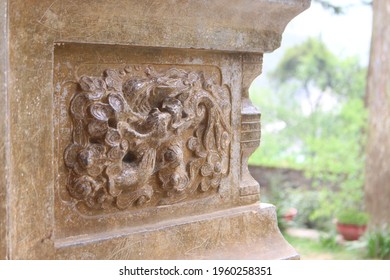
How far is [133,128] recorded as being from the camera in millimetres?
1532

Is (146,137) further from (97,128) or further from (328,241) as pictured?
(328,241)

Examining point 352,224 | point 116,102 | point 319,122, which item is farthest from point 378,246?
point 116,102

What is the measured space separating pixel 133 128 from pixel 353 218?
5496 millimetres

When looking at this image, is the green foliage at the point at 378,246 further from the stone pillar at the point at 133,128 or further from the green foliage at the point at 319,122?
the stone pillar at the point at 133,128

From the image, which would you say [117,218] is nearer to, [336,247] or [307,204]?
[336,247]

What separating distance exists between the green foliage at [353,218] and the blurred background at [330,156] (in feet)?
0.04

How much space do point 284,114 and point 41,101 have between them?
8.72 metres

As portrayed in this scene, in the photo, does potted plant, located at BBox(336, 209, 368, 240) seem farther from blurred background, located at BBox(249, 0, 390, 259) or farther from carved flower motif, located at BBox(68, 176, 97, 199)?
carved flower motif, located at BBox(68, 176, 97, 199)

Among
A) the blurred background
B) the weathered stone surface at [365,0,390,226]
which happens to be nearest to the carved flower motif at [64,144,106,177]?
the blurred background

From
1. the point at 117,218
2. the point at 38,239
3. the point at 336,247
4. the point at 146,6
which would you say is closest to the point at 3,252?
the point at 38,239

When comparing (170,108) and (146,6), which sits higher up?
(146,6)

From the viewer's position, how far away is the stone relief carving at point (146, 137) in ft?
4.75

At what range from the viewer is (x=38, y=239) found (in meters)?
1.39

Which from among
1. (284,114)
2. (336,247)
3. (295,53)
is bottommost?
(336,247)
